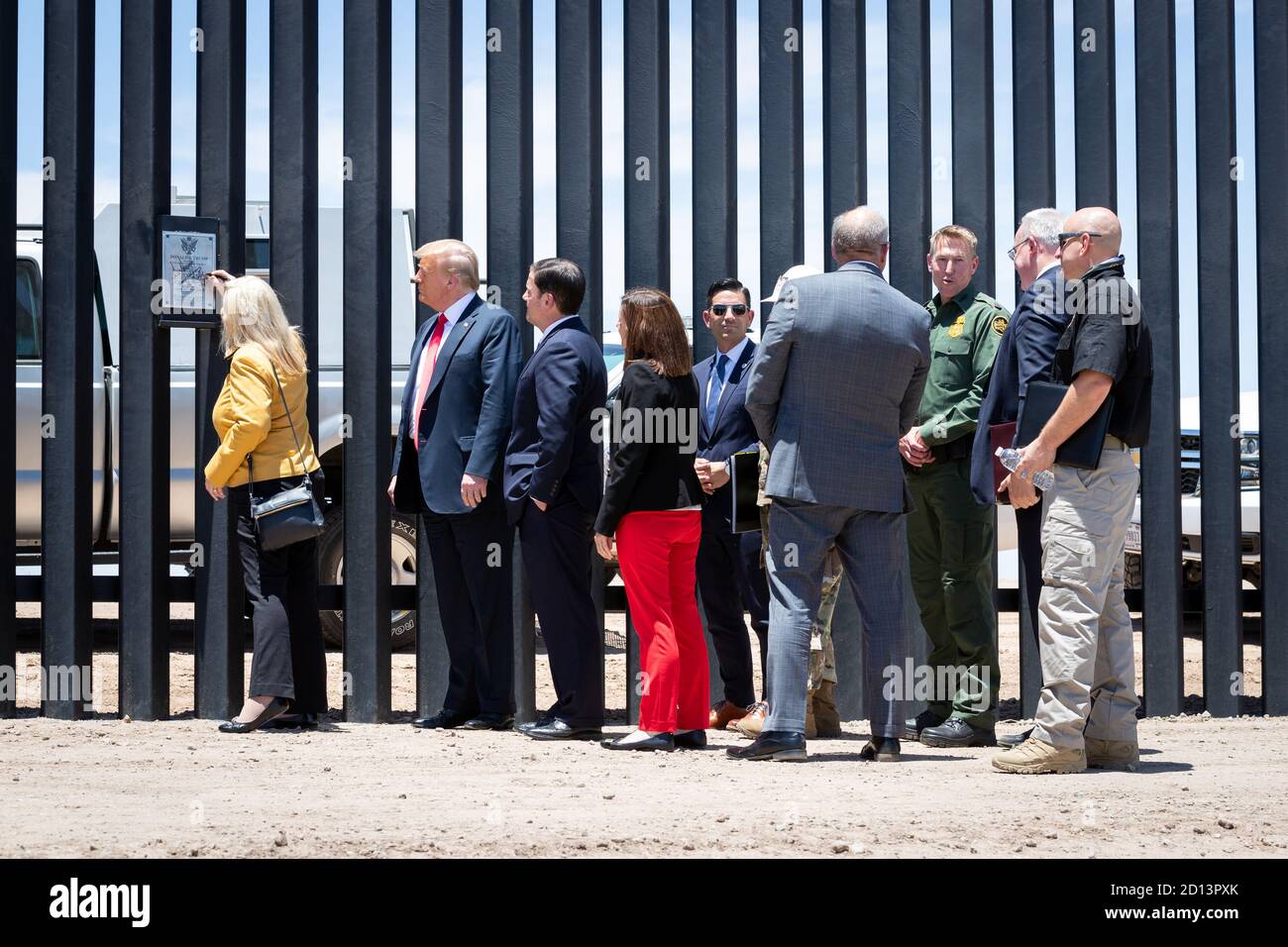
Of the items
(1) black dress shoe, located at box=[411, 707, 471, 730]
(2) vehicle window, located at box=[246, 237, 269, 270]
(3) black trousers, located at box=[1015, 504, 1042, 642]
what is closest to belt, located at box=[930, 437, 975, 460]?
(3) black trousers, located at box=[1015, 504, 1042, 642]

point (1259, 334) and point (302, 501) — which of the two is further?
point (1259, 334)

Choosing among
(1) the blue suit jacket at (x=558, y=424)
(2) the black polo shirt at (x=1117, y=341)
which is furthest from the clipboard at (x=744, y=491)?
(2) the black polo shirt at (x=1117, y=341)

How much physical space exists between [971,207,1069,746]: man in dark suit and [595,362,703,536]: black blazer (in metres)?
1.00

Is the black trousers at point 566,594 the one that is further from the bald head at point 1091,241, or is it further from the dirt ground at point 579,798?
the bald head at point 1091,241

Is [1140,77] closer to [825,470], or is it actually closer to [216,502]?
[825,470]

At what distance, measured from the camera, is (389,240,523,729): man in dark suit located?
5.15 m

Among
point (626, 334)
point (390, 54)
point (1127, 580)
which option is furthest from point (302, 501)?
point (1127, 580)

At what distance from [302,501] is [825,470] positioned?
1955 mm

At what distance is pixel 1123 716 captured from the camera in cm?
448

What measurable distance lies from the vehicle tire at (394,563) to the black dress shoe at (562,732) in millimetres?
1775

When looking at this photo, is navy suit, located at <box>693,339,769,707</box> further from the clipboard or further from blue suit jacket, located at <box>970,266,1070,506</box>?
blue suit jacket, located at <box>970,266,1070,506</box>

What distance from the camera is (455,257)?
5.22m

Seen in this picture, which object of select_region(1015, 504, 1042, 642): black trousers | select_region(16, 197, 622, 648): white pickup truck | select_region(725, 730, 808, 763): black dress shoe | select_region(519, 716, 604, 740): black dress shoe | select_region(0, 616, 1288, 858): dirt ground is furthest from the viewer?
select_region(16, 197, 622, 648): white pickup truck

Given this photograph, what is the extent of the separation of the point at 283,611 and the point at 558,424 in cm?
129
